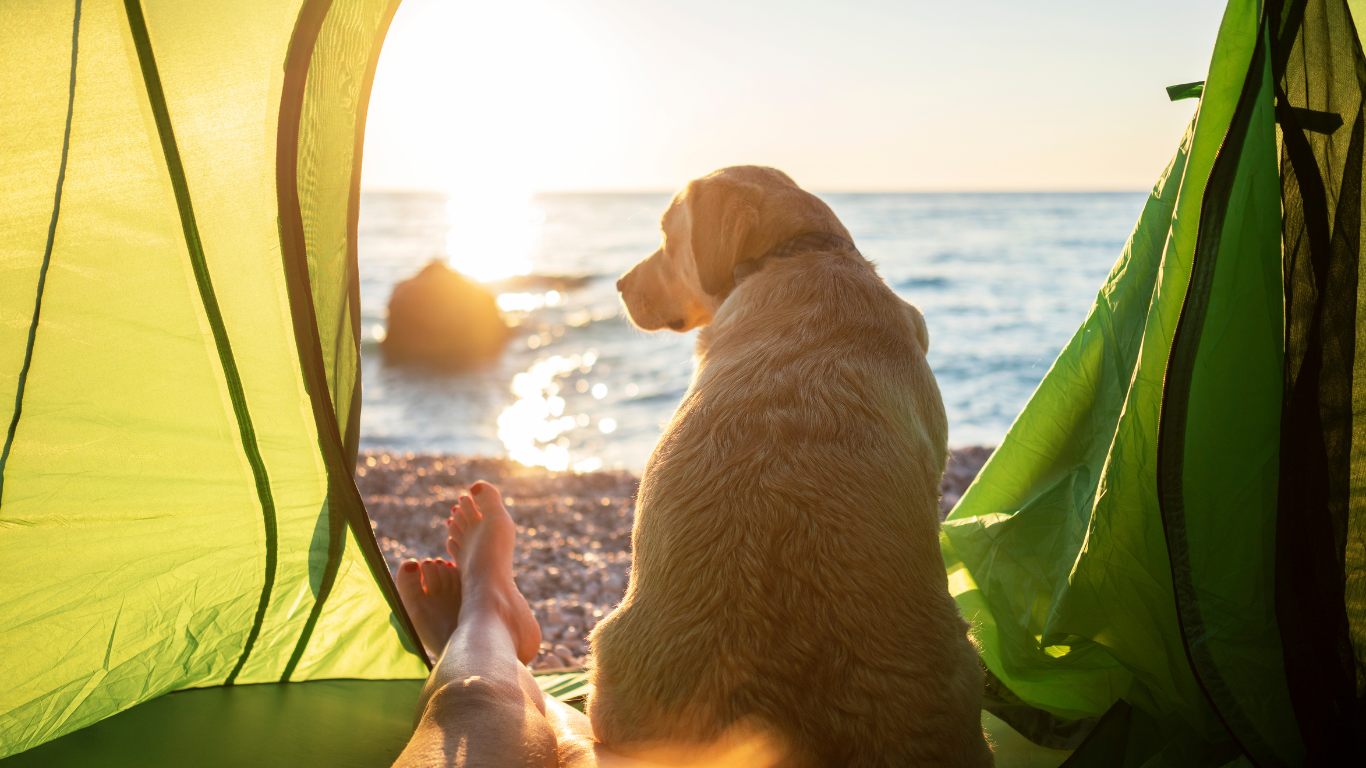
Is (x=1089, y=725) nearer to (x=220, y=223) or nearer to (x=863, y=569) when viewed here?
(x=863, y=569)

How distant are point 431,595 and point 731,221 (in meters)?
1.78

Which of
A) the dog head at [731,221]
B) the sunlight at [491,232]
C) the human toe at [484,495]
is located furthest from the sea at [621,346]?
the human toe at [484,495]

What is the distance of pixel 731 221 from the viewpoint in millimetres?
2797

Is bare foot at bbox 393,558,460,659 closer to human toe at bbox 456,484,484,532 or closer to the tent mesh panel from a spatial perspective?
human toe at bbox 456,484,484,532

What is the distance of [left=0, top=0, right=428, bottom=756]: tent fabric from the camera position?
1864mm

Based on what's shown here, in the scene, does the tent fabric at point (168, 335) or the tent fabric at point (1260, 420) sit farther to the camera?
the tent fabric at point (168, 335)

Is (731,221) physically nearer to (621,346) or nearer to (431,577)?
(431,577)

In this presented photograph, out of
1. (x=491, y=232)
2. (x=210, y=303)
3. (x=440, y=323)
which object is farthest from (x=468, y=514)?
(x=491, y=232)

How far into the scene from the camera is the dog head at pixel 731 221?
2787 mm

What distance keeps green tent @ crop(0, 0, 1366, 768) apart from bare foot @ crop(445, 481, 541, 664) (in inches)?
12.3

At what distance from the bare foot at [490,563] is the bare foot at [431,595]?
0.06 metres

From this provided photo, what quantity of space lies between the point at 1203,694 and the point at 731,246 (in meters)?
1.80

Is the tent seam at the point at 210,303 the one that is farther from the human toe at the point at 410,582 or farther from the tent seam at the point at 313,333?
the human toe at the point at 410,582

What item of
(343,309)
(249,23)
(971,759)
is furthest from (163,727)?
(971,759)
